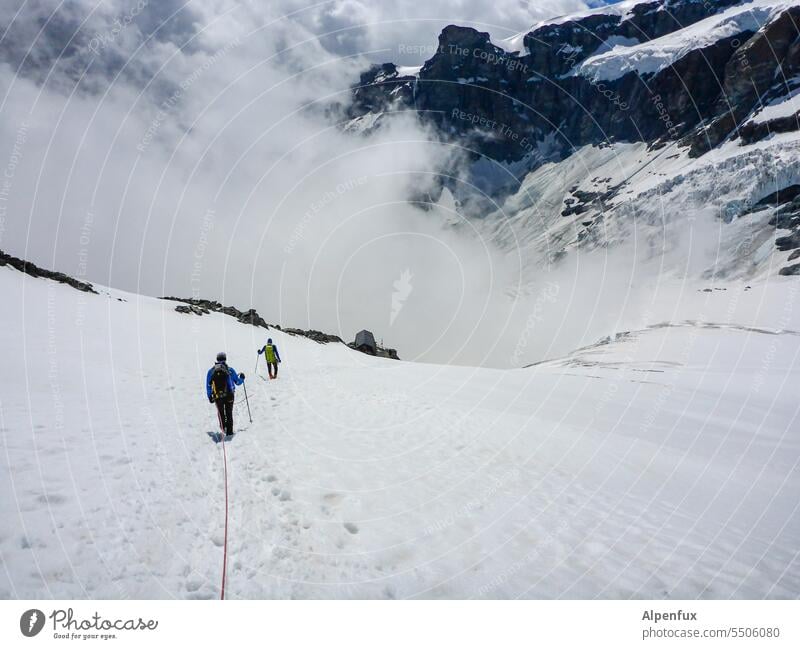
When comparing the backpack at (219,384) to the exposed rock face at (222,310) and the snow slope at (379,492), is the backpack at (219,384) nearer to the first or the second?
the snow slope at (379,492)

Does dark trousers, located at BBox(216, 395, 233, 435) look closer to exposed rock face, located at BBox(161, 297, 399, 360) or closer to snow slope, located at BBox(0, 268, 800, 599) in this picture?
snow slope, located at BBox(0, 268, 800, 599)

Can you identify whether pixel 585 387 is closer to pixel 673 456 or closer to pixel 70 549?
pixel 673 456

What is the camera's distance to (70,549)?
4.55m

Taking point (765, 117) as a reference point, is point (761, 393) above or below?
below

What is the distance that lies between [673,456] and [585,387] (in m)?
8.82

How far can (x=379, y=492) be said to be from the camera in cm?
711

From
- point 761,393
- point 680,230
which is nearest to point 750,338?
point 761,393

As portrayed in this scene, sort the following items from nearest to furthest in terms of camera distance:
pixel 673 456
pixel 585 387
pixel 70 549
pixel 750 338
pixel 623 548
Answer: pixel 70 549 < pixel 623 548 < pixel 673 456 < pixel 585 387 < pixel 750 338

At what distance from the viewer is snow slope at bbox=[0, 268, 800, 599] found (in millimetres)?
4816

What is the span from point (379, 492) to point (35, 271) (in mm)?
38835

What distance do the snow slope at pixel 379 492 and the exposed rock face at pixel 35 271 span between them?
19.6m

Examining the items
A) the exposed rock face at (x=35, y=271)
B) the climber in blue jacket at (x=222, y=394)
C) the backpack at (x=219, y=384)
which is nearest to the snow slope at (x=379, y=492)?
the climber in blue jacket at (x=222, y=394)

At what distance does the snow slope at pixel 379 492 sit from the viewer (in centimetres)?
A: 482
